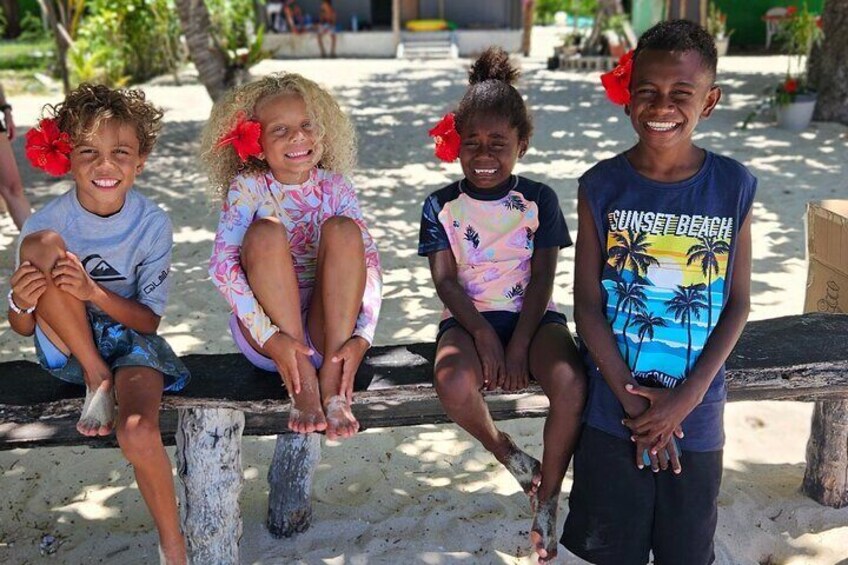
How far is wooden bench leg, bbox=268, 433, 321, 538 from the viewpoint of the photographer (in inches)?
113

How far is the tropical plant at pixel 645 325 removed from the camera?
2.32 meters

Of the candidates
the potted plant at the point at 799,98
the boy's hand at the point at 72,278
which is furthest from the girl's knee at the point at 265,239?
the potted plant at the point at 799,98

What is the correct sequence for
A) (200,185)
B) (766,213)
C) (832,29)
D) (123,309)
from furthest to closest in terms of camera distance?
(832,29) → (200,185) → (766,213) → (123,309)

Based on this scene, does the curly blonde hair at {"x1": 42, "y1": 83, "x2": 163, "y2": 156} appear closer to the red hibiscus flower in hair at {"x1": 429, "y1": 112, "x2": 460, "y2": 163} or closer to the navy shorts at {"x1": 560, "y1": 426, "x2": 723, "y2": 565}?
the red hibiscus flower in hair at {"x1": 429, "y1": 112, "x2": 460, "y2": 163}

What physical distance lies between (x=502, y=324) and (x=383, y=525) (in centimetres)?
89

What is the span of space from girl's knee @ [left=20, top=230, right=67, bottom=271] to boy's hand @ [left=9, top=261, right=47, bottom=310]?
0.07 ft

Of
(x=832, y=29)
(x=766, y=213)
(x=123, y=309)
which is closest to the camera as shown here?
(x=123, y=309)

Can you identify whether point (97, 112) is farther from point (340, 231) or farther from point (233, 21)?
point (233, 21)

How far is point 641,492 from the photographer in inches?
90.5

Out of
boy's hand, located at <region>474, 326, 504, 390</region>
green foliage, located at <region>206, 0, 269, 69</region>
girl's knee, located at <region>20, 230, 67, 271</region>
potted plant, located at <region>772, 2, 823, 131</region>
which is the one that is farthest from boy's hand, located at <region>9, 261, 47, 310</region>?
green foliage, located at <region>206, 0, 269, 69</region>

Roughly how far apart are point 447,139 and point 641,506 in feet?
4.31

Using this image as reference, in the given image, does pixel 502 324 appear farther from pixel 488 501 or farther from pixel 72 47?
pixel 72 47

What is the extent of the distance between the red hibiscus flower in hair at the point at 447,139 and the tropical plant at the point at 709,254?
2.87 feet

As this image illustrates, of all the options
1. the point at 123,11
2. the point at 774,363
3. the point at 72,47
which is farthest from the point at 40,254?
the point at 123,11
